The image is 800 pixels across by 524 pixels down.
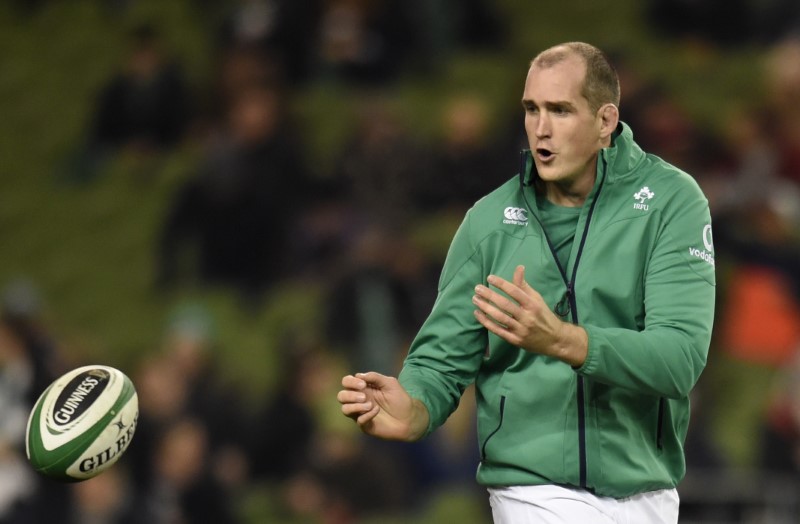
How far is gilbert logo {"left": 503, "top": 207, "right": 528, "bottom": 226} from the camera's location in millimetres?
3400

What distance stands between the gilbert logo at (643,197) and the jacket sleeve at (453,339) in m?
0.45

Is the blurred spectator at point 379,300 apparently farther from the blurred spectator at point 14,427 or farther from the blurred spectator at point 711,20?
the blurred spectator at point 711,20

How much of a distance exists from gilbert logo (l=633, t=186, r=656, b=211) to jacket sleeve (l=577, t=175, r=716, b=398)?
0.05m

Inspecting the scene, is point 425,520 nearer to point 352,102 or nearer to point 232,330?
point 232,330

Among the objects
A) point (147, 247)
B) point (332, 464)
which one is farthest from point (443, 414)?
point (147, 247)

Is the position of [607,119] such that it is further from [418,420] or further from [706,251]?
[418,420]

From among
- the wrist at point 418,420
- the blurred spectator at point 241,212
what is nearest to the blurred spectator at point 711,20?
the blurred spectator at point 241,212

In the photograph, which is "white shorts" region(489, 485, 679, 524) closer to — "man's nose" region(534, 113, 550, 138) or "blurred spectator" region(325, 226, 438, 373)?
"man's nose" region(534, 113, 550, 138)

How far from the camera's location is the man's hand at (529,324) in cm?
289

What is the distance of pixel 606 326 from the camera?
3254mm

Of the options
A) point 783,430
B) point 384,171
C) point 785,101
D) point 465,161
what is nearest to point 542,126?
point 783,430

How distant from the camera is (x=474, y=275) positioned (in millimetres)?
3463

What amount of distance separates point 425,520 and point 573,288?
462cm

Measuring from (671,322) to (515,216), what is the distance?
1.75 feet
